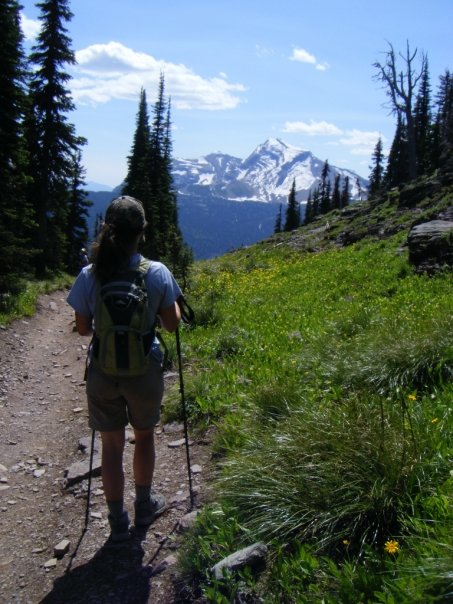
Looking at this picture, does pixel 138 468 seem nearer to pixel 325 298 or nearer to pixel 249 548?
pixel 249 548

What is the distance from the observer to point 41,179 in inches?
1018

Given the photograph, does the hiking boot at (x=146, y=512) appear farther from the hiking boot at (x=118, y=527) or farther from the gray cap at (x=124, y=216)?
the gray cap at (x=124, y=216)

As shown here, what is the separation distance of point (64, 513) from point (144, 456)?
1284 millimetres

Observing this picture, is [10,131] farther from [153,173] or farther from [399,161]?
[399,161]

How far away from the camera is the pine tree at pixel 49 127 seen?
24.7 meters

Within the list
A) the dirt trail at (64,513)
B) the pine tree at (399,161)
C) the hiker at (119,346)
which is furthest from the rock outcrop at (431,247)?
the pine tree at (399,161)

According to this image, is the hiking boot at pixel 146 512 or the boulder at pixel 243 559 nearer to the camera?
the boulder at pixel 243 559

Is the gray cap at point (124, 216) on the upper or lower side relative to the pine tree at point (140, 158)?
lower

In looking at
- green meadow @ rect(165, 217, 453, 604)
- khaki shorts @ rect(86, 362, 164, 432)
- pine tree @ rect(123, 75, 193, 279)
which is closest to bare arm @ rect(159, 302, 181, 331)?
khaki shorts @ rect(86, 362, 164, 432)

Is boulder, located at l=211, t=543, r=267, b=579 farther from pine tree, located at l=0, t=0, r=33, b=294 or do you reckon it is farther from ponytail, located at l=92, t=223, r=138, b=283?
pine tree, located at l=0, t=0, r=33, b=294

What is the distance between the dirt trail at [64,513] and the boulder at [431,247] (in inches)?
305

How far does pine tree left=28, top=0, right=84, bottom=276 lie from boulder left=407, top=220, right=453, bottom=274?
18106 millimetres

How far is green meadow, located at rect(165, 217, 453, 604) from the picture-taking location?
2.96 meters

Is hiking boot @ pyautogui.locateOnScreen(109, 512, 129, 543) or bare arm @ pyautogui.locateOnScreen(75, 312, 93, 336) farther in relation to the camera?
hiking boot @ pyautogui.locateOnScreen(109, 512, 129, 543)
